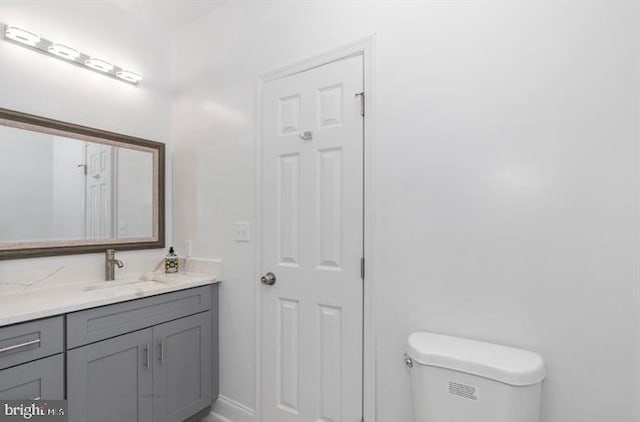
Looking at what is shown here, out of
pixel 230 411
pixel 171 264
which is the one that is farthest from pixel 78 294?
pixel 230 411

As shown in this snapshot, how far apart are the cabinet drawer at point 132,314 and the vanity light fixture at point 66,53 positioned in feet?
4.64

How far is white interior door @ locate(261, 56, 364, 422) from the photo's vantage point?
1.57m

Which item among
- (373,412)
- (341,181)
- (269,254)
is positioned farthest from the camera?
(269,254)

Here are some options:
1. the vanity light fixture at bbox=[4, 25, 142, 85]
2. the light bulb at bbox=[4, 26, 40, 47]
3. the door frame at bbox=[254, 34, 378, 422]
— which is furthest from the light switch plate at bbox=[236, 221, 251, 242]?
the light bulb at bbox=[4, 26, 40, 47]

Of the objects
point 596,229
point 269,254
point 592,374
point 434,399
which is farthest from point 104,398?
point 596,229

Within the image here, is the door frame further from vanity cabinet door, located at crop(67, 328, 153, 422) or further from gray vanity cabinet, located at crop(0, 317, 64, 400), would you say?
gray vanity cabinet, located at crop(0, 317, 64, 400)

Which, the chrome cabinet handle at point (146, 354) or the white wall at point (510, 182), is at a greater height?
the white wall at point (510, 182)

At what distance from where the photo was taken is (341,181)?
161cm

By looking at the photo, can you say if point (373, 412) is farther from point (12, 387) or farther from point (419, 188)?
point (12, 387)

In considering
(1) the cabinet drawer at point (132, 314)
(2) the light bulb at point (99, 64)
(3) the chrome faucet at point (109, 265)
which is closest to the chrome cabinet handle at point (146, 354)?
(1) the cabinet drawer at point (132, 314)

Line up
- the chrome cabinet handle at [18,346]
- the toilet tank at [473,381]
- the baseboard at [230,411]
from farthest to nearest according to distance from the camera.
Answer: the baseboard at [230,411] → the chrome cabinet handle at [18,346] → the toilet tank at [473,381]

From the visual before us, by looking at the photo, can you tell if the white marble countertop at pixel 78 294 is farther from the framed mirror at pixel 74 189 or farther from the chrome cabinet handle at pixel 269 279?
the chrome cabinet handle at pixel 269 279

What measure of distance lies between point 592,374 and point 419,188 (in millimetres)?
853

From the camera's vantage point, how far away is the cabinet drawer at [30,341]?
1.21m
